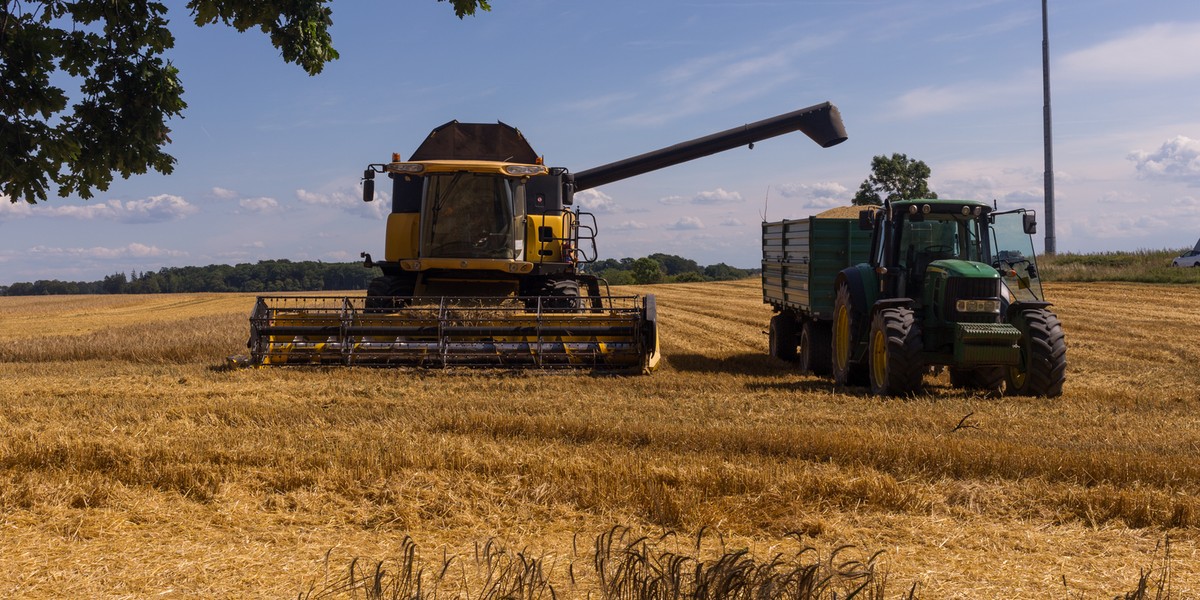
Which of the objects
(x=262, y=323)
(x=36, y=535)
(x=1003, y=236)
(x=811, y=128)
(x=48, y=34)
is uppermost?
(x=811, y=128)

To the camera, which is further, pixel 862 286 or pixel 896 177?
pixel 896 177

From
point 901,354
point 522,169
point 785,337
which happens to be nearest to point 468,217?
point 522,169

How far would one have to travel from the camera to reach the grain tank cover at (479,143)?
1399 centimetres

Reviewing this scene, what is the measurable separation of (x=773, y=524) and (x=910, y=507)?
78cm

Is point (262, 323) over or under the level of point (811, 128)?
under

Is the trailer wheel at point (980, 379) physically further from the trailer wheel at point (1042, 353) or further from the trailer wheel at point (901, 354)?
the trailer wheel at point (901, 354)

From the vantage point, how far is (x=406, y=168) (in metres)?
12.9

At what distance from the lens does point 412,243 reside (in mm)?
13211

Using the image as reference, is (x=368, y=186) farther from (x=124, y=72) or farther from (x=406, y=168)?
(x=124, y=72)

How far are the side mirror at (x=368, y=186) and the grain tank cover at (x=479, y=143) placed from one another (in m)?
1.46

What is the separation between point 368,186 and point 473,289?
1.86m

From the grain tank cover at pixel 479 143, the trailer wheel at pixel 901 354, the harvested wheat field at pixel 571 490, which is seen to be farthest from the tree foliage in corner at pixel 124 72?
the grain tank cover at pixel 479 143

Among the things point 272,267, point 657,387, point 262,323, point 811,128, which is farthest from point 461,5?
point 272,267

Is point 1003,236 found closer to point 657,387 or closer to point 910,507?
point 657,387
